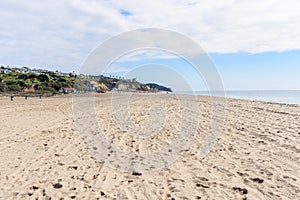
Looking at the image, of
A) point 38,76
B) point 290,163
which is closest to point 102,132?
point 290,163

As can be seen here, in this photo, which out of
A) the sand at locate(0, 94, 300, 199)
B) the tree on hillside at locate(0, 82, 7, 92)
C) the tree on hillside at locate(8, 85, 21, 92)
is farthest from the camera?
the tree on hillside at locate(8, 85, 21, 92)

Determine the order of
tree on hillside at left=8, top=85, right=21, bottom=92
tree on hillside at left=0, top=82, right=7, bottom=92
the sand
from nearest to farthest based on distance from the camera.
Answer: the sand
tree on hillside at left=0, top=82, right=7, bottom=92
tree on hillside at left=8, top=85, right=21, bottom=92

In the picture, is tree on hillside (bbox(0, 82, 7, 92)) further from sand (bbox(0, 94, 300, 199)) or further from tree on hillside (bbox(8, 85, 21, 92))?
sand (bbox(0, 94, 300, 199))

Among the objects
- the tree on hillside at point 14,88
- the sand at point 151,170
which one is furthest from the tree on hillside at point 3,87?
the sand at point 151,170

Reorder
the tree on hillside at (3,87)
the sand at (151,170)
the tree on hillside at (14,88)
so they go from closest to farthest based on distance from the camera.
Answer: the sand at (151,170)
the tree on hillside at (3,87)
the tree on hillside at (14,88)

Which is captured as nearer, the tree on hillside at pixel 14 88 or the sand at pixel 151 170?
the sand at pixel 151 170

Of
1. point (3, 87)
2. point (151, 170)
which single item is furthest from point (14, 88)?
point (151, 170)

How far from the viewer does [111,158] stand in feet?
24.8

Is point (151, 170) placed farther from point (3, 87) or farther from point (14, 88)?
point (14, 88)

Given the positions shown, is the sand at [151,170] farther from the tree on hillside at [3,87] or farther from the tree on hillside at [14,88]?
the tree on hillside at [14,88]

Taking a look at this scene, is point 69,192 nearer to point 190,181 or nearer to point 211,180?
point 190,181

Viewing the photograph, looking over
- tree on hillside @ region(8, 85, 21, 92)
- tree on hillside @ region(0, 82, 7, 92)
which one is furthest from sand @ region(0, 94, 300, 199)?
tree on hillside @ region(8, 85, 21, 92)

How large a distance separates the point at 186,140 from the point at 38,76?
54.4m

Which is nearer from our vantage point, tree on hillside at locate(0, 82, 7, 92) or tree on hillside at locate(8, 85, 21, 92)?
tree on hillside at locate(0, 82, 7, 92)
